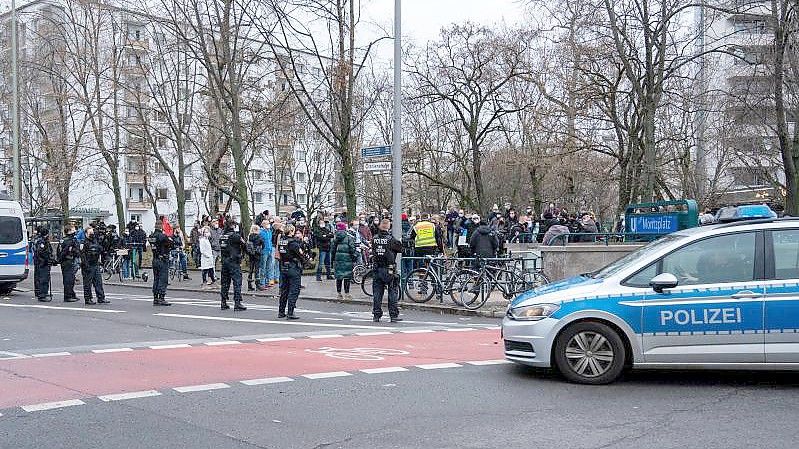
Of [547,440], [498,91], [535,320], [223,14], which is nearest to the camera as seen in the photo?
[547,440]

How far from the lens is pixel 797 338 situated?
747 cm

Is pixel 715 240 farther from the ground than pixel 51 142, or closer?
closer

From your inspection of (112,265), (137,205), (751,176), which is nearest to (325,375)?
(112,265)

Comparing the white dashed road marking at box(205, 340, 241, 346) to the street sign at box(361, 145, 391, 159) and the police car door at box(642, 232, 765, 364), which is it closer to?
the police car door at box(642, 232, 765, 364)

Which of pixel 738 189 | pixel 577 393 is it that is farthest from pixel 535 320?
pixel 738 189

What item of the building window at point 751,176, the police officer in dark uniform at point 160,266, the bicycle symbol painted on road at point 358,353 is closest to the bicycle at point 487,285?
the bicycle symbol painted on road at point 358,353

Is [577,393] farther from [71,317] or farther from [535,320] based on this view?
[71,317]

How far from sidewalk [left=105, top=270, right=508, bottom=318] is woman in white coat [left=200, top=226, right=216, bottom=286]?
17.8 inches

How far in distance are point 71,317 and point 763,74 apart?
19646mm

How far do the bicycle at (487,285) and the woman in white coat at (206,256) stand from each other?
914cm

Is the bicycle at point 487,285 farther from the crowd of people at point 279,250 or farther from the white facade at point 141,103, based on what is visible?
the white facade at point 141,103

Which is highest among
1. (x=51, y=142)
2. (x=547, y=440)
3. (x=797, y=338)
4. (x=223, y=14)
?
(x=223, y=14)

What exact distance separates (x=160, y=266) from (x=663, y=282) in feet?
43.6

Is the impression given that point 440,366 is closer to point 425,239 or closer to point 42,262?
point 425,239
